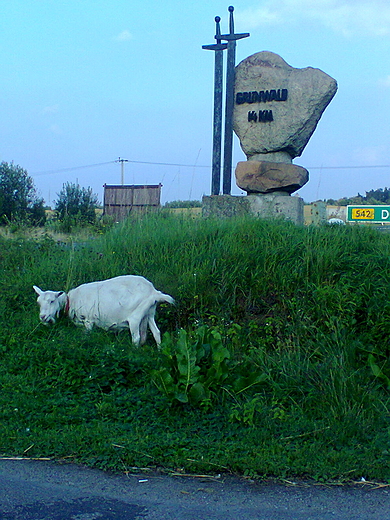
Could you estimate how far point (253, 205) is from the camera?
1119cm

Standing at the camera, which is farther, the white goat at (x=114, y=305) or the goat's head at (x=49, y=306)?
the goat's head at (x=49, y=306)

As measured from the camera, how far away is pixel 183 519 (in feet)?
10.6

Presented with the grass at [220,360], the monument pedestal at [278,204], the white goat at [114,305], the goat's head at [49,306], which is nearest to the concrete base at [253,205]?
the monument pedestal at [278,204]

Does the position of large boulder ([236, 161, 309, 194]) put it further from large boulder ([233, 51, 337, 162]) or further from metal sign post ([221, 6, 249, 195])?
metal sign post ([221, 6, 249, 195])

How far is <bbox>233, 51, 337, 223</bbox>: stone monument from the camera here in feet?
35.8

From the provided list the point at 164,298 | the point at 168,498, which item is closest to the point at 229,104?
the point at 164,298

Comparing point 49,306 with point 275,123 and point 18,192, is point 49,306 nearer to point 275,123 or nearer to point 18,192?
point 275,123

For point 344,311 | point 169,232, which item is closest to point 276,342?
point 344,311

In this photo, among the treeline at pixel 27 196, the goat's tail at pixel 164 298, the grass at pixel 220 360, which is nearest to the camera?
the grass at pixel 220 360

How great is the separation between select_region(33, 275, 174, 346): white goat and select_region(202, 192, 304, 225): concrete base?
4813 mm

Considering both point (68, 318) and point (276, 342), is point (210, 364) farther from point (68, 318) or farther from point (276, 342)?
point (68, 318)

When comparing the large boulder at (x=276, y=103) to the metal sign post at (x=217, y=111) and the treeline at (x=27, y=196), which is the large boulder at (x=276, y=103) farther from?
the treeline at (x=27, y=196)

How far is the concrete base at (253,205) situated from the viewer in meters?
11.0

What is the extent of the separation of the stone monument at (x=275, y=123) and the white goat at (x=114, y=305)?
5.00 m
